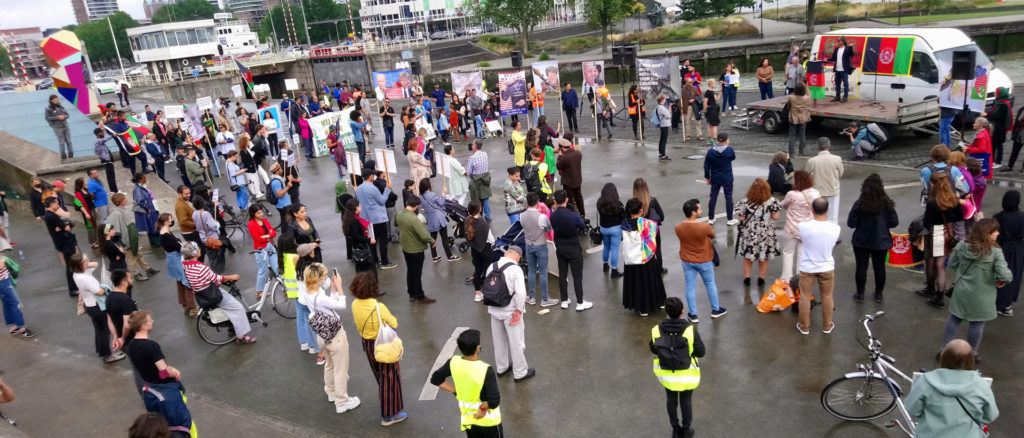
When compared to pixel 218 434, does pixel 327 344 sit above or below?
above

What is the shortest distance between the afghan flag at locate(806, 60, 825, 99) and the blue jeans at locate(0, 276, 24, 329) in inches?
675

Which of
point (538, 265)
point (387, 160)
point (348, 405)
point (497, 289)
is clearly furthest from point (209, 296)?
point (387, 160)

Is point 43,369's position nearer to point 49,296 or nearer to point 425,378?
point 49,296

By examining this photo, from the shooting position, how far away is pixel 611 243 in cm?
941

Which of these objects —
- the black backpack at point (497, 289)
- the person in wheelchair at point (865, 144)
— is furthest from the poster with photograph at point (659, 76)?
the black backpack at point (497, 289)

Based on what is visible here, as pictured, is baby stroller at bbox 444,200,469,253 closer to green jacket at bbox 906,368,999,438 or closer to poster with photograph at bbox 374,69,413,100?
green jacket at bbox 906,368,999,438

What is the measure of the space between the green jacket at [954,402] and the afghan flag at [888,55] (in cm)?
1391

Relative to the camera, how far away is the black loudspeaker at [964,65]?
11648mm

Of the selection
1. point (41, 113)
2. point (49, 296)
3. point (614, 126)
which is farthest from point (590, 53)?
point (49, 296)

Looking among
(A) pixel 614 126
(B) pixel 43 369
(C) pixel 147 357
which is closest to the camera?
(C) pixel 147 357

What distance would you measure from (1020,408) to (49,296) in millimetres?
13882

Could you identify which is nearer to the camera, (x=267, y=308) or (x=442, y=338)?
(x=442, y=338)

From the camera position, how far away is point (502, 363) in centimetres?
703

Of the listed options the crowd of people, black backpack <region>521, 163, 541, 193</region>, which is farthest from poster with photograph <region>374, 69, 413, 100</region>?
black backpack <region>521, 163, 541, 193</region>
